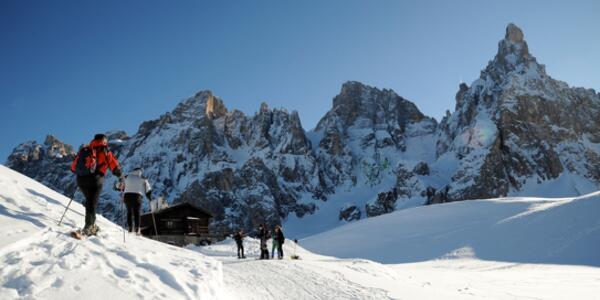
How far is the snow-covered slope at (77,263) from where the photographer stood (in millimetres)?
5262

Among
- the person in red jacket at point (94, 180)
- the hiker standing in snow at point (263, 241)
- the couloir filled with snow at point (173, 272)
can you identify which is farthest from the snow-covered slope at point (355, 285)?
the hiker standing in snow at point (263, 241)

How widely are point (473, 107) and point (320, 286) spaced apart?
15472 centimetres

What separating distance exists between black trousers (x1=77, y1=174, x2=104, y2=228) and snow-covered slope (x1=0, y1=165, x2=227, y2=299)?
1.25 ft

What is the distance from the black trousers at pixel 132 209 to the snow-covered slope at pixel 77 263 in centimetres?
197

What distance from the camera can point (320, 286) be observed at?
9906 millimetres

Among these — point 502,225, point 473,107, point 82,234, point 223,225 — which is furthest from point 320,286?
point 473,107

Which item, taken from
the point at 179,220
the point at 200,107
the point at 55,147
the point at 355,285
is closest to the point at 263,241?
the point at 355,285

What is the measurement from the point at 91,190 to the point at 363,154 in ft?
582

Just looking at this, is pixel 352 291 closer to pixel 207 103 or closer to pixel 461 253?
pixel 461 253

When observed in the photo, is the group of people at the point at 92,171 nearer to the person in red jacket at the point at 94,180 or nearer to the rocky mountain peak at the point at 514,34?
the person in red jacket at the point at 94,180

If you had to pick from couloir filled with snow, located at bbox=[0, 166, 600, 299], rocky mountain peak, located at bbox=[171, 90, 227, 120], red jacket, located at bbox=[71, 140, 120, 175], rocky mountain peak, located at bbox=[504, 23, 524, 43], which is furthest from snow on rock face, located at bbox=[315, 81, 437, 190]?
red jacket, located at bbox=[71, 140, 120, 175]

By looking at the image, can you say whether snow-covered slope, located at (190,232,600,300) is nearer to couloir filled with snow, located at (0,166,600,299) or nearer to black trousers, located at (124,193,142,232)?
couloir filled with snow, located at (0,166,600,299)

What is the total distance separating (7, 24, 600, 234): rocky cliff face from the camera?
415 ft

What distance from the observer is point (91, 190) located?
7477 mm
